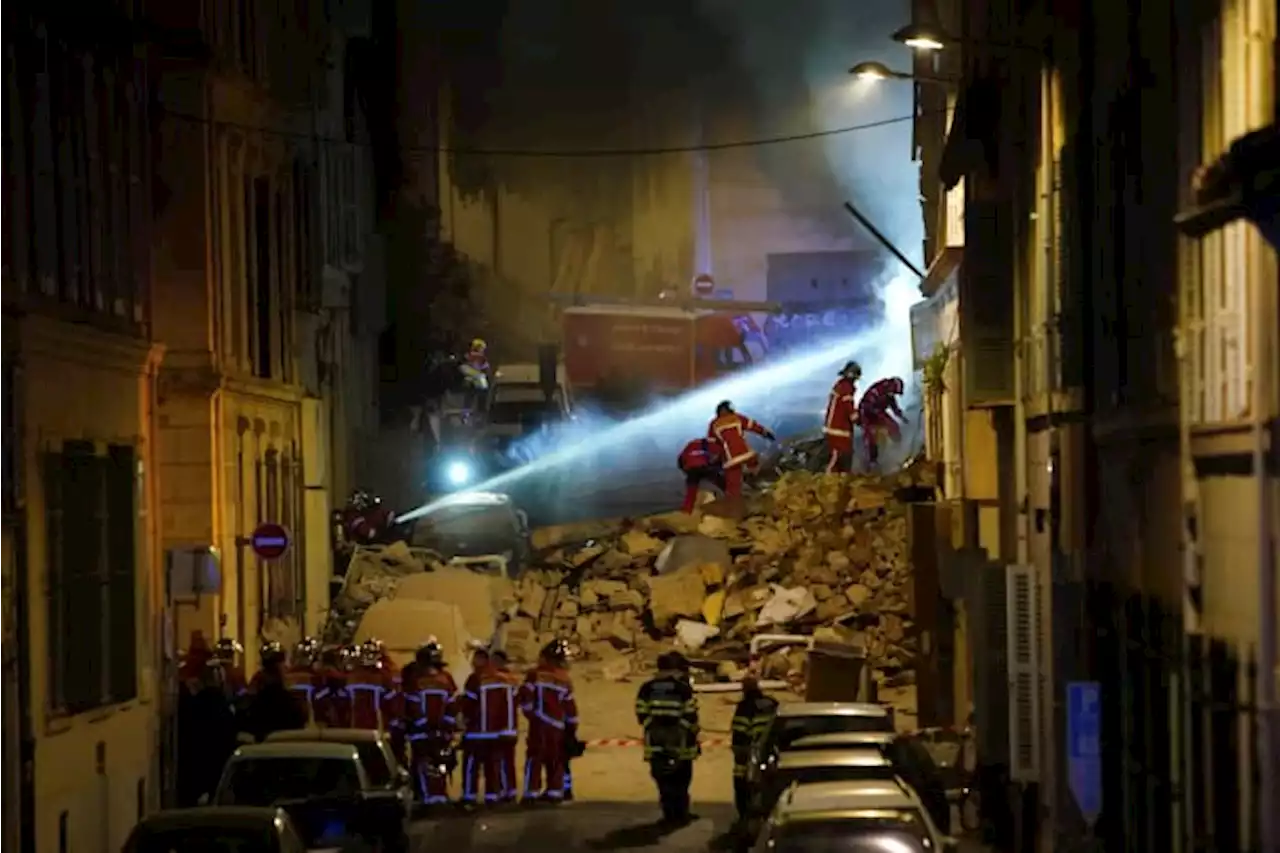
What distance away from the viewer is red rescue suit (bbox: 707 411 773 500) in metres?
36.7

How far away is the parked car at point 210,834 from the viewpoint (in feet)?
40.0

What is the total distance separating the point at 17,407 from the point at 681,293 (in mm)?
38346

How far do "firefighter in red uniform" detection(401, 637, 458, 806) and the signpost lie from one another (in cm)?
873

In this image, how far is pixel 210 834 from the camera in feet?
40.3

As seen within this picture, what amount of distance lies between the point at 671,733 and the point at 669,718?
0.19 meters

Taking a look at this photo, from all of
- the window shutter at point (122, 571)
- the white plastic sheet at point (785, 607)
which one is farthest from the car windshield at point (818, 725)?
the white plastic sheet at point (785, 607)

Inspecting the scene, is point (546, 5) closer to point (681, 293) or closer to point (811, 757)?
point (681, 293)

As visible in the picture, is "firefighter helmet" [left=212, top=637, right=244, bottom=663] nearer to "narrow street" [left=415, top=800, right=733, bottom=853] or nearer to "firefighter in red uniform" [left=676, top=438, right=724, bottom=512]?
"narrow street" [left=415, top=800, right=733, bottom=853]

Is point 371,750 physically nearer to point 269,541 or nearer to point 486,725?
point 486,725

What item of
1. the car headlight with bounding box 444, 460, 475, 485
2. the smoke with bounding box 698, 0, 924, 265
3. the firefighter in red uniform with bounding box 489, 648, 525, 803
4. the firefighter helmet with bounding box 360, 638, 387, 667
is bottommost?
the firefighter in red uniform with bounding box 489, 648, 525, 803

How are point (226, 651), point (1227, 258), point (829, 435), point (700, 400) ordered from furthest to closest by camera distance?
1. point (700, 400)
2. point (829, 435)
3. point (226, 651)
4. point (1227, 258)

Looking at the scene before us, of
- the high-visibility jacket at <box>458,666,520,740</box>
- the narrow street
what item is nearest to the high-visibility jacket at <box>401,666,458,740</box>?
the high-visibility jacket at <box>458,666,520,740</box>

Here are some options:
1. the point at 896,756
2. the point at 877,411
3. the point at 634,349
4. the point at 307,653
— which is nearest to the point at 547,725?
the point at 896,756

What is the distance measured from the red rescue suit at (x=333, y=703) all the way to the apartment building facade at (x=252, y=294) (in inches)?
97.9
